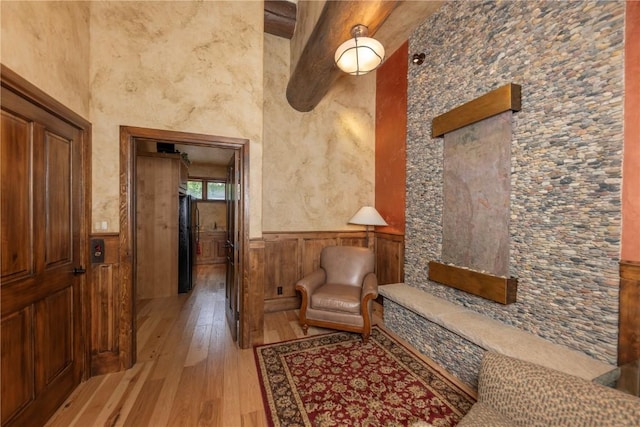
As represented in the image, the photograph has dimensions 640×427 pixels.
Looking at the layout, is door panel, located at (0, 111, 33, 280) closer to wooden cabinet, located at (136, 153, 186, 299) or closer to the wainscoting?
the wainscoting

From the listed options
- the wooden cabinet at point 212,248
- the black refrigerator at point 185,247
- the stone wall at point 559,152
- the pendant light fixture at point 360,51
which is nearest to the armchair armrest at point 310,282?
the stone wall at point 559,152

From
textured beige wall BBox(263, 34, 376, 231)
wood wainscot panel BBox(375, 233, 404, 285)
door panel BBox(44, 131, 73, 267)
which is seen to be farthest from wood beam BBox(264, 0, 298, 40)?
wood wainscot panel BBox(375, 233, 404, 285)

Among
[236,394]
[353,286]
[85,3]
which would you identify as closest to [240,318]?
[236,394]

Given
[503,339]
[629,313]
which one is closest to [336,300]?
[503,339]

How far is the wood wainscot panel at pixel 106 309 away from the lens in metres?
2.04

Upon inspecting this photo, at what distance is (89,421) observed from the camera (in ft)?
5.21

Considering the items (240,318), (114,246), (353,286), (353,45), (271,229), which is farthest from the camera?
(271,229)

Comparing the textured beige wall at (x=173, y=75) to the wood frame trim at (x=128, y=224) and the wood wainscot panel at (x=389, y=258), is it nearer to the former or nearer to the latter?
the wood frame trim at (x=128, y=224)

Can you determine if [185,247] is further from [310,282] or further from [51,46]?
[51,46]

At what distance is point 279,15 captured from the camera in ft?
9.80

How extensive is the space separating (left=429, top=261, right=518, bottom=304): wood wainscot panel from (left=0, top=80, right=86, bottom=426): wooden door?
3212 millimetres

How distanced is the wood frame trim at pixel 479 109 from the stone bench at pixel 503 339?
177cm

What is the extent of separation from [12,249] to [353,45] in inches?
102

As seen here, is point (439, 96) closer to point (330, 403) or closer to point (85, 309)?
point (330, 403)
